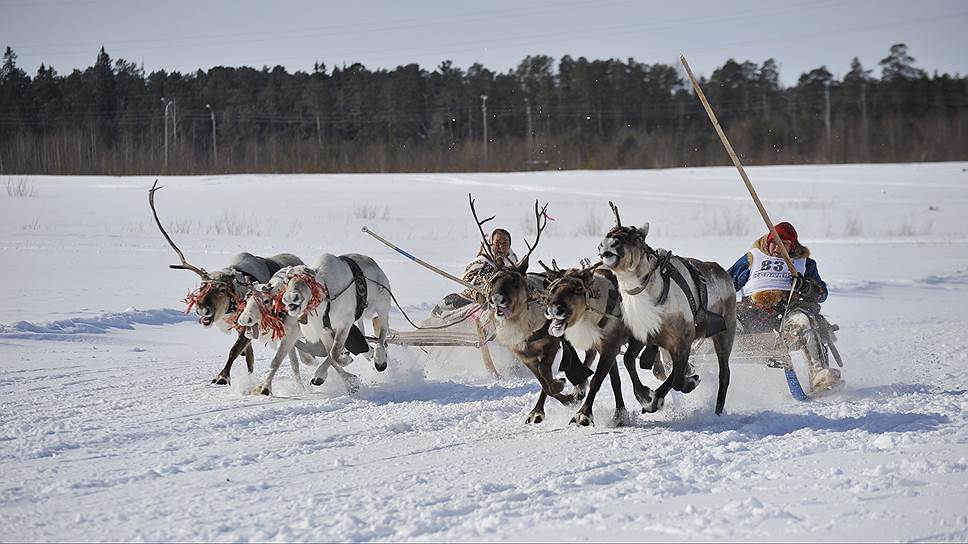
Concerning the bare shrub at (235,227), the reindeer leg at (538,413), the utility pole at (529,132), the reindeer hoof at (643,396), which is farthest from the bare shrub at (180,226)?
the utility pole at (529,132)

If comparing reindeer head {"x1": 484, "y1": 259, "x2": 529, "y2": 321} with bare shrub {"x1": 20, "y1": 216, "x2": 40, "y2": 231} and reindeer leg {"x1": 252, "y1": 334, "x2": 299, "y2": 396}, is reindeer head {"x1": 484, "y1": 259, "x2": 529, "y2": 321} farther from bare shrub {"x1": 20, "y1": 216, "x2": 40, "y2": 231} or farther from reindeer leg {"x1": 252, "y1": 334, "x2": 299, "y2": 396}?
bare shrub {"x1": 20, "y1": 216, "x2": 40, "y2": 231}

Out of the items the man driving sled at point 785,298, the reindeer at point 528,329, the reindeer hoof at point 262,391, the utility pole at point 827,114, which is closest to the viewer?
the reindeer at point 528,329

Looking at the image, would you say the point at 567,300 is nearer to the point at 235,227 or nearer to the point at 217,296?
the point at 217,296

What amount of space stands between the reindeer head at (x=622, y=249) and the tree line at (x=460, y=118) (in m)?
46.7

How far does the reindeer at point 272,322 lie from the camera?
935 centimetres

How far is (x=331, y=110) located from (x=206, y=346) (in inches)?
2248

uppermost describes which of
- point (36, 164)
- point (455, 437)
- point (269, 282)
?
point (36, 164)

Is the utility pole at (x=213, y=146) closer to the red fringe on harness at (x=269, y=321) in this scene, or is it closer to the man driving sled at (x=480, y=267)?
the man driving sled at (x=480, y=267)

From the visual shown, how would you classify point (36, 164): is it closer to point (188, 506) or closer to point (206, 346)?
point (206, 346)

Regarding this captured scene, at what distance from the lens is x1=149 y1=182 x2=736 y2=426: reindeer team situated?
313 inches

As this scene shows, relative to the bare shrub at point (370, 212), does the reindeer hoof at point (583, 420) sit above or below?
below

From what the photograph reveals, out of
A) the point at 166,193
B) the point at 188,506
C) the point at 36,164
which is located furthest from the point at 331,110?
the point at 188,506

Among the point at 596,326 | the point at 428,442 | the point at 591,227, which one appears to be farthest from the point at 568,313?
the point at 591,227

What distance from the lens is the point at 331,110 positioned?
68625 mm
